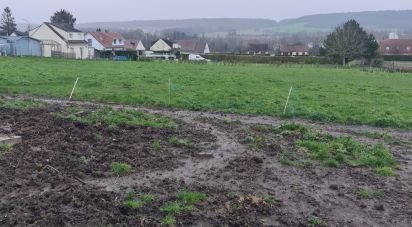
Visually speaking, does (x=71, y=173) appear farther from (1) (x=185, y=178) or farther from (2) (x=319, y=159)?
(2) (x=319, y=159)

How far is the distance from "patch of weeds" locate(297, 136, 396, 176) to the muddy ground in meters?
0.36

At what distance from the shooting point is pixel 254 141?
12.9 metres

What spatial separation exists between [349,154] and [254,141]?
238cm

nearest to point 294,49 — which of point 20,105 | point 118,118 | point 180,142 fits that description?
point 20,105

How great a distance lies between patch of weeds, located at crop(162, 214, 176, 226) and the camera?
23.5 ft

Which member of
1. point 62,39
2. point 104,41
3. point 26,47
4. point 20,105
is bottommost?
point 20,105

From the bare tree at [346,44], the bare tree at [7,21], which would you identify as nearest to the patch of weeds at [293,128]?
the bare tree at [346,44]

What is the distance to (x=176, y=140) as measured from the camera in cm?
1242

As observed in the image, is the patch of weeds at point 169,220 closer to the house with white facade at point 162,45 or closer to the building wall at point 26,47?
the building wall at point 26,47

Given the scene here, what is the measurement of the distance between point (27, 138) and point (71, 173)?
306cm

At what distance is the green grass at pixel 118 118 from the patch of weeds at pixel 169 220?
22.6ft

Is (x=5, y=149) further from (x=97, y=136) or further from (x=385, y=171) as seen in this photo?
(x=385, y=171)

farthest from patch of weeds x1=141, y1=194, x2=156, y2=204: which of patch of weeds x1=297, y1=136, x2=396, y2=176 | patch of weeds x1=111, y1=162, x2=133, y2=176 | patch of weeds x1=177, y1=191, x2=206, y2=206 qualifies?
patch of weeds x1=297, y1=136, x2=396, y2=176

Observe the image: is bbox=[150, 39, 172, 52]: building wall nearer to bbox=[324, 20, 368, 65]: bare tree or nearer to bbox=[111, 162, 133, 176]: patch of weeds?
bbox=[324, 20, 368, 65]: bare tree
